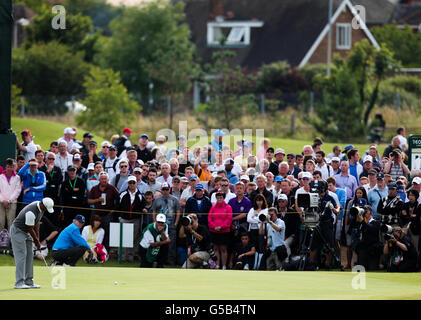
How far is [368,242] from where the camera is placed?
17.2 metres

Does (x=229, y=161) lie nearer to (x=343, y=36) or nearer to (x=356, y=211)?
(x=356, y=211)

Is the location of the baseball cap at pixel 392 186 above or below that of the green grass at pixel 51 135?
below

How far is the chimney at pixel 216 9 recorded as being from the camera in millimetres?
57434

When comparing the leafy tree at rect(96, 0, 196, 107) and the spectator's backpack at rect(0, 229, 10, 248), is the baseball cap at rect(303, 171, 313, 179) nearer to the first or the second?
the spectator's backpack at rect(0, 229, 10, 248)

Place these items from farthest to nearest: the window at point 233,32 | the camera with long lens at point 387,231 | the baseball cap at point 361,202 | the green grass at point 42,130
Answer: the window at point 233,32 < the green grass at point 42,130 < the baseball cap at point 361,202 < the camera with long lens at point 387,231

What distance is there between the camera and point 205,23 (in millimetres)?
60281

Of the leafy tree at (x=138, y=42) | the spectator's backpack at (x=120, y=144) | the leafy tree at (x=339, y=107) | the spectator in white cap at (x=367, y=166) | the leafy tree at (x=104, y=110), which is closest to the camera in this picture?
the spectator in white cap at (x=367, y=166)

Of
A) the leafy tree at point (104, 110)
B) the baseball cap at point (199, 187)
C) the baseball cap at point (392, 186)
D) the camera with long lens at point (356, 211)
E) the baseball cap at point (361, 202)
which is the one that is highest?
the leafy tree at point (104, 110)

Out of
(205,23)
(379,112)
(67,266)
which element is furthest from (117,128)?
(205,23)

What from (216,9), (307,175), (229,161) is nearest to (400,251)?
(307,175)

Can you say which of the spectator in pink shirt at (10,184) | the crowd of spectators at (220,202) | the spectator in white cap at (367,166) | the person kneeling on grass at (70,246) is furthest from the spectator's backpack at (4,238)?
the spectator in white cap at (367,166)

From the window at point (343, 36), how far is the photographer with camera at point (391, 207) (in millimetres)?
37629

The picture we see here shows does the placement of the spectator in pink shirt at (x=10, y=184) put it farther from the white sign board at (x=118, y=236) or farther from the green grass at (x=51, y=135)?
the green grass at (x=51, y=135)
